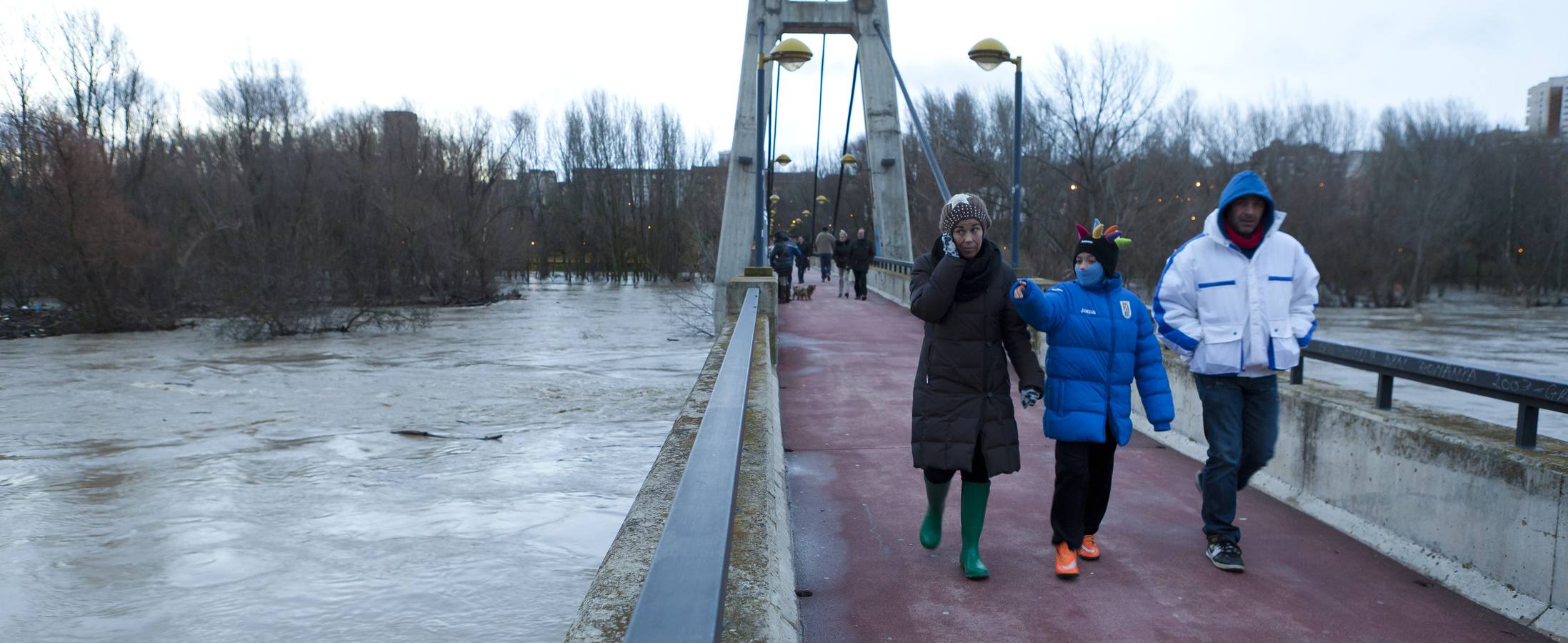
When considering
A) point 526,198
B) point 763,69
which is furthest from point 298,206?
point 763,69

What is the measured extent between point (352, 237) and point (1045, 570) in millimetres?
40605

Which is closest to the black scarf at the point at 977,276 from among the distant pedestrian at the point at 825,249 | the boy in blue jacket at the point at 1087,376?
the boy in blue jacket at the point at 1087,376

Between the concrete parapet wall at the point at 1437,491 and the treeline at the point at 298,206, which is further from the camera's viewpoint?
the treeline at the point at 298,206

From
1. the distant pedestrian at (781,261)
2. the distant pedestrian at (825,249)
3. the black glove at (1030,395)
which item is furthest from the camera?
the distant pedestrian at (825,249)

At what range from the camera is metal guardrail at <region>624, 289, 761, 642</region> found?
1791 millimetres

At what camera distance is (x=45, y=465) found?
40.6 feet

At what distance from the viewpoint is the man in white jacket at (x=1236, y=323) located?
422 cm

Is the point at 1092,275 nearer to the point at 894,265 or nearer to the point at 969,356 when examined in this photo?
the point at 969,356

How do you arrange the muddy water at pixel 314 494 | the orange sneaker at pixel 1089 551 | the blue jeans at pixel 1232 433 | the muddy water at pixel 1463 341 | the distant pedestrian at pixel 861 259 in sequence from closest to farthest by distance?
the blue jeans at pixel 1232 433, the orange sneaker at pixel 1089 551, the muddy water at pixel 314 494, the muddy water at pixel 1463 341, the distant pedestrian at pixel 861 259

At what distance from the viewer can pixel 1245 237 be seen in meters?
4.30

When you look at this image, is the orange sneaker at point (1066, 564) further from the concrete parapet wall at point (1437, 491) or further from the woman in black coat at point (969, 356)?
→ the concrete parapet wall at point (1437, 491)

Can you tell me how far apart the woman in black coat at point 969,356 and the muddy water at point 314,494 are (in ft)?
13.1

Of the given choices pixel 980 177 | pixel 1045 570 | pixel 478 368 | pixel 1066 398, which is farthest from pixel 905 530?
pixel 980 177

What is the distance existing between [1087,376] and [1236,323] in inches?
26.6
